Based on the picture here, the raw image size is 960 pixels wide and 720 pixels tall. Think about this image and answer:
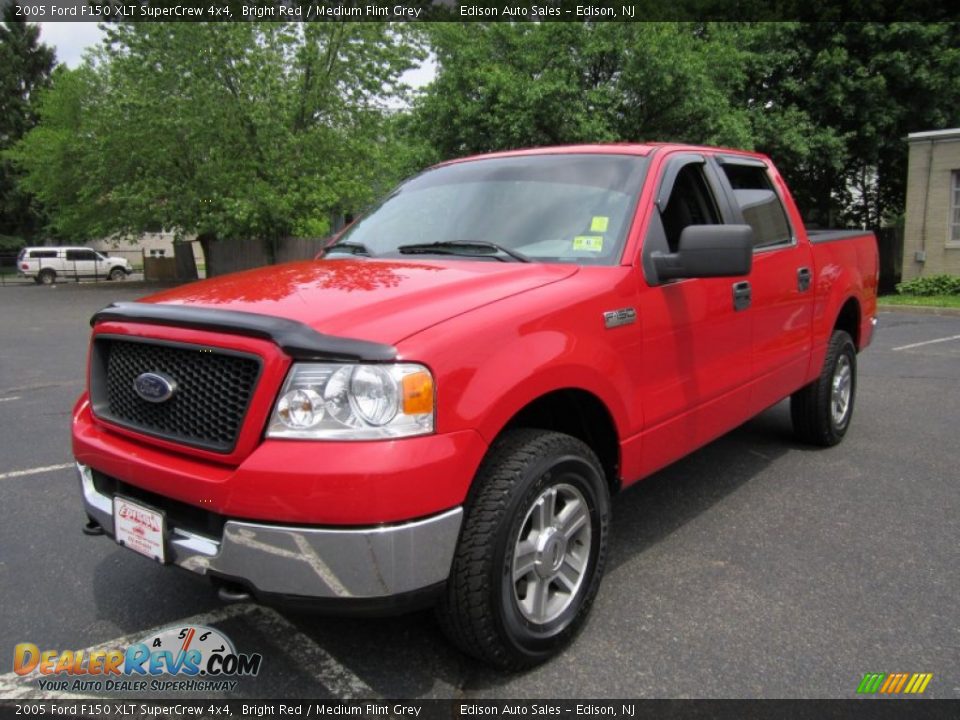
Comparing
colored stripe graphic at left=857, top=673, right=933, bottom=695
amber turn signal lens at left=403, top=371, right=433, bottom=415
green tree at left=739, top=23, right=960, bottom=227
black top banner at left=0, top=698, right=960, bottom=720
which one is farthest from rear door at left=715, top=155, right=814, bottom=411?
green tree at left=739, top=23, right=960, bottom=227

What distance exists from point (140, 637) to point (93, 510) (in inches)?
21.8

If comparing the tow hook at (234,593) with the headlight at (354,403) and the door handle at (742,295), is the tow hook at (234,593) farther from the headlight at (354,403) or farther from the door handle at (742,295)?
the door handle at (742,295)

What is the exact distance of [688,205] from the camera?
3699 millimetres

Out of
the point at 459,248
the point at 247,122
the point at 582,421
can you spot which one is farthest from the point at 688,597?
the point at 247,122

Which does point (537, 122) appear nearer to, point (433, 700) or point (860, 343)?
point (860, 343)

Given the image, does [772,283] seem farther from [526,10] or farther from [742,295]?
[526,10]

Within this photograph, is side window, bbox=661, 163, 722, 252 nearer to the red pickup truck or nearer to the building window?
the red pickup truck

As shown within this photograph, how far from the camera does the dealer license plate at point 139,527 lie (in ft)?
7.82

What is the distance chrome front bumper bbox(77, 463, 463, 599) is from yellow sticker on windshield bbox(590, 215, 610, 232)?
151cm

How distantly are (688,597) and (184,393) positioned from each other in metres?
2.13

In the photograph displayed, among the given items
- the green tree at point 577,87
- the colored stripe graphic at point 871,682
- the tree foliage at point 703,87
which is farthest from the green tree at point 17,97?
the colored stripe graphic at point 871,682

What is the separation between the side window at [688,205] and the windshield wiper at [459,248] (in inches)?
30.5

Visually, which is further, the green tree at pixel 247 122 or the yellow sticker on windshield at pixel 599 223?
the green tree at pixel 247 122

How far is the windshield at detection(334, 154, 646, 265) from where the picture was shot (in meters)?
3.20
